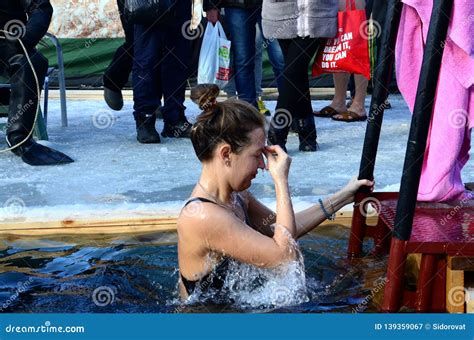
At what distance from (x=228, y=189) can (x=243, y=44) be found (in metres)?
4.23

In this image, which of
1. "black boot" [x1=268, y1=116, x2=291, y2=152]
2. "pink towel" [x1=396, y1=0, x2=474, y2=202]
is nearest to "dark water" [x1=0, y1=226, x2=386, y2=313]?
"pink towel" [x1=396, y1=0, x2=474, y2=202]

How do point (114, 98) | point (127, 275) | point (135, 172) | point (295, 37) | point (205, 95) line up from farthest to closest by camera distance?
point (114, 98) < point (295, 37) < point (135, 172) < point (127, 275) < point (205, 95)

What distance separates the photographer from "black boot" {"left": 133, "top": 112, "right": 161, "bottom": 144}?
7.73m

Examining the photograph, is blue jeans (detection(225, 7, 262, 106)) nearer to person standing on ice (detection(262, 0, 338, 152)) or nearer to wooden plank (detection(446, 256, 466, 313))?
person standing on ice (detection(262, 0, 338, 152))

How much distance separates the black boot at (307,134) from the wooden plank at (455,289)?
3.54m

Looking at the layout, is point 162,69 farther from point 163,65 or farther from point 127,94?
point 127,94

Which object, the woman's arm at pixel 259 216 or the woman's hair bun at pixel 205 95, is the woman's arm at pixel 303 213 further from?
the woman's hair bun at pixel 205 95

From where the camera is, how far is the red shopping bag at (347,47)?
708 cm

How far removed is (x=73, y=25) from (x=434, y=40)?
310 inches

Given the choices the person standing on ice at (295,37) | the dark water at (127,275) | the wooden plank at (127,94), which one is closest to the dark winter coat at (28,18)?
the person standing on ice at (295,37)

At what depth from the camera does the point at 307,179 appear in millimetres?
6262

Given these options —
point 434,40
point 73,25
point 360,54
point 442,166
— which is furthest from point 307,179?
point 73,25

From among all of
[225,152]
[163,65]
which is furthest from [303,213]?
[163,65]

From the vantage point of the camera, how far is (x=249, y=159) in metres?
3.77
